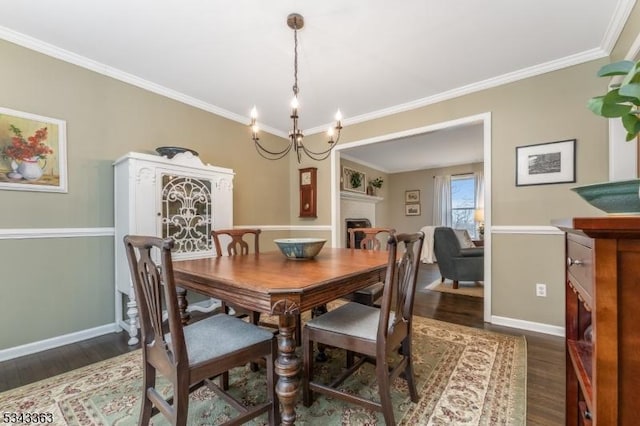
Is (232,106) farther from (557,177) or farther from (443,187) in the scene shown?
(443,187)

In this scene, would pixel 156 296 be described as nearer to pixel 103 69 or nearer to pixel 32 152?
pixel 32 152

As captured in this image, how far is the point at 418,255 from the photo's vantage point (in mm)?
1459

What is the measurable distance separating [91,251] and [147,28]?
185cm

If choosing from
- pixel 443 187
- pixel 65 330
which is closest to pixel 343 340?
pixel 65 330

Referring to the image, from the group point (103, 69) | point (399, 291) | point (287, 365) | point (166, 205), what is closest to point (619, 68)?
point (399, 291)

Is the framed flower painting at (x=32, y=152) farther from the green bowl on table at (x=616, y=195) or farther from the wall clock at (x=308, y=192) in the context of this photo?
the green bowl on table at (x=616, y=195)

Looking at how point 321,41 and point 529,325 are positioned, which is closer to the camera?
point 321,41

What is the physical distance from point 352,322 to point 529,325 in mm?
2123

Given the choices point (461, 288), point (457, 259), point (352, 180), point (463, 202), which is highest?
point (352, 180)

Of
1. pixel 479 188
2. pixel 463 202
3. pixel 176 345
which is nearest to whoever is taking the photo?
pixel 176 345

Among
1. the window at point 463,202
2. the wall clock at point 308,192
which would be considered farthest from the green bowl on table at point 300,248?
the window at point 463,202

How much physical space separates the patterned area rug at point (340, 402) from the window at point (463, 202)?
4936 mm

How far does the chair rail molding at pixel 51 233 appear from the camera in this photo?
2.05m

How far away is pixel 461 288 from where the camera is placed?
3992mm
